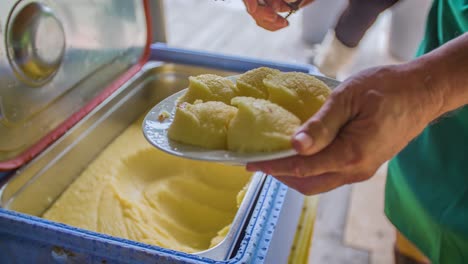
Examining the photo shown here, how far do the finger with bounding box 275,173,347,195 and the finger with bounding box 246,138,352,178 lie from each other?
0.05 meters

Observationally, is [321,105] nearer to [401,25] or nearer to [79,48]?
[79,48]

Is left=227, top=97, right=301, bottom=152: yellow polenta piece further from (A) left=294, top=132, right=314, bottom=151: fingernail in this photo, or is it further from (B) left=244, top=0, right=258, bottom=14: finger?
(B) left=244, top=0, right=258, bottom=14: finger

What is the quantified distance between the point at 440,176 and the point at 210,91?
0.68 m

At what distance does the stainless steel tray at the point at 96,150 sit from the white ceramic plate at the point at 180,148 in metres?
0.21

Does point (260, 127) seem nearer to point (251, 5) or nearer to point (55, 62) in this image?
point (251, 5)

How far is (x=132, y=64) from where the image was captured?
1243 mm

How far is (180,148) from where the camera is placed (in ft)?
2.01

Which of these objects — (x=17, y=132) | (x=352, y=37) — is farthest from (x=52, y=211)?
(x=352, y=37)

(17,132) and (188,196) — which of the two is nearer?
(17,132)

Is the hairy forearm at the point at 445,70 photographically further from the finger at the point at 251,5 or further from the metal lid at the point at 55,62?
the metal lid at the point at 55,62

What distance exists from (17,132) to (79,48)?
270mm

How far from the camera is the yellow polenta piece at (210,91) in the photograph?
0.67 m

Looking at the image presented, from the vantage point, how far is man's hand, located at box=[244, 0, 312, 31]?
2.50 ft

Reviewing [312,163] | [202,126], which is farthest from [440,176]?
[202,126]
